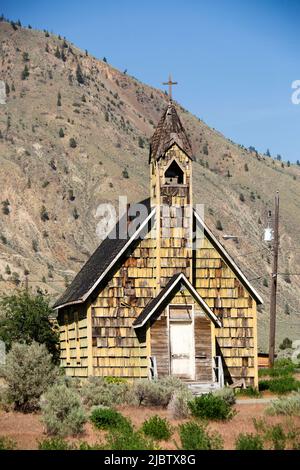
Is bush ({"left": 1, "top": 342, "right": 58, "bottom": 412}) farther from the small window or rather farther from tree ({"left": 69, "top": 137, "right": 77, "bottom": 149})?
tree ({"left": 69, "top": 137, "right": 77, "bottom": 149})

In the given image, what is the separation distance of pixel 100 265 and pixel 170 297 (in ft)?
13.2

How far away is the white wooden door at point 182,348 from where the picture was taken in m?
33.9

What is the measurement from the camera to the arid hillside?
10356cm

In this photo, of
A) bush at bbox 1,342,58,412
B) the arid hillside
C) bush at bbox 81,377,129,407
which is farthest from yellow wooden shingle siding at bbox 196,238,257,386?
the arid hillside

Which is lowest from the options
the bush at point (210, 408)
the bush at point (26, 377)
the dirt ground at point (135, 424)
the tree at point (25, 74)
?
the dirt ground at point (135, 424)

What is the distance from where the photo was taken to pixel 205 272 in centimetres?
3591

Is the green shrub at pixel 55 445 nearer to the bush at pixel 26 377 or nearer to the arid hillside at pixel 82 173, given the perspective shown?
the bush at pixel 26 377

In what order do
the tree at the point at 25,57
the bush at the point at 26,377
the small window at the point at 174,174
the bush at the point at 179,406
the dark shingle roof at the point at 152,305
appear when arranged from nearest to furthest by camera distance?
the bush at the point at 179,406
the bush at the point at 26,377
the dark shingle roof at the point at 152,305
the small window at the point at 174,174
the tree at the point at 25,57

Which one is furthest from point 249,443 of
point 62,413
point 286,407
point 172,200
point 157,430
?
point 172,200

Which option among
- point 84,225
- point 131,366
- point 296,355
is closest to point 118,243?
point 131,366

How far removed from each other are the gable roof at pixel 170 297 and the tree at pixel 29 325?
392 inches

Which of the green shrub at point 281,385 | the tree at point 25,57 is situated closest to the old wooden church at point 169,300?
the green shrub at point 281,385

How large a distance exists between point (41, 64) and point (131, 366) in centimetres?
11110

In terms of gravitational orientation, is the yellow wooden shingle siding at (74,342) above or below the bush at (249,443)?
above
